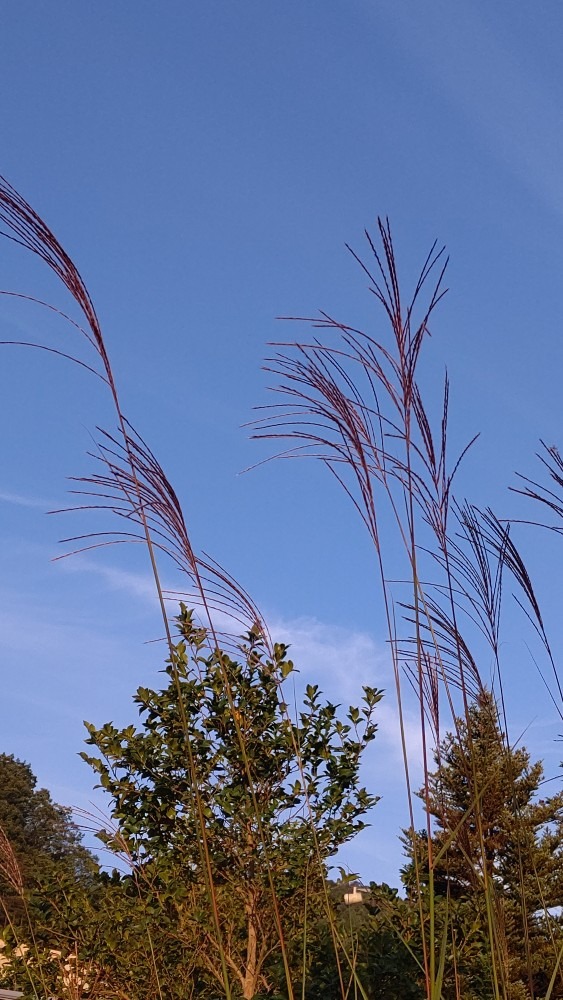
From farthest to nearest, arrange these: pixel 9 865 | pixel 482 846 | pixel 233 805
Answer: pixel 233 805 → pixel 9 865 → pixel 482 846

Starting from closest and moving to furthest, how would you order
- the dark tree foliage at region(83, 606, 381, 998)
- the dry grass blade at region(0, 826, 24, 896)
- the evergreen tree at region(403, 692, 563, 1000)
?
the evergreen tree at region(403, 692, 563, 1000) → the dry grass blade at region(0, 826, 24, 896) → the dark tree foliage at region(83, 606, 381, 998)

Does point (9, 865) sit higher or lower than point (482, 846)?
higher

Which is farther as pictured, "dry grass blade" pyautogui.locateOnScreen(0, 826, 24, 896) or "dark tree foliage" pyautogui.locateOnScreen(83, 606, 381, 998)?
"dark tree foliage" pyautogui.locateOnScreen(83, 606, 381, 998)

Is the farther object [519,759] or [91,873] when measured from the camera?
[519,759]

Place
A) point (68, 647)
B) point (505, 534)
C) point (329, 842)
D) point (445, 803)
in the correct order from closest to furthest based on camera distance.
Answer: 1. point (445, 803)
2. point (505, 534)
3. point (68, 647)
4. point (329, 842)

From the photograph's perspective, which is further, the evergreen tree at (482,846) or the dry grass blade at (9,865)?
the dry grass blade at (9,865)

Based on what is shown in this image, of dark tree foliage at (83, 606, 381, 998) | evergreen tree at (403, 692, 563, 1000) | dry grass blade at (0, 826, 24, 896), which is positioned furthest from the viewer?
dark tree foliage at (83, 606, 381, 998)

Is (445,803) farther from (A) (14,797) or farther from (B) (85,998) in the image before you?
(A) (14,797)

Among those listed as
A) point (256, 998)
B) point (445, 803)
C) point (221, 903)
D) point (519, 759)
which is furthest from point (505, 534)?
point (519, 759)

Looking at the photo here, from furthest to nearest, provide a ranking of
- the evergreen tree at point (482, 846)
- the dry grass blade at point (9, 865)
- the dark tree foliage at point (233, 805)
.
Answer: the dark tree foliage at point (233, 805) < the dry grass blade at point (9, 865) < the evergreen tree at point (482, 846)

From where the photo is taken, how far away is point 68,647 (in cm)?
507

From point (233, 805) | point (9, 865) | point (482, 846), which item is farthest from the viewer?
point (233, 805)

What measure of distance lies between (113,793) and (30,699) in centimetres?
179

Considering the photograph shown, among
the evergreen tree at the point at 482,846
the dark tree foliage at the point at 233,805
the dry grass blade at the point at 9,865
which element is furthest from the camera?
the dark tree foliage at the point at 233,805
